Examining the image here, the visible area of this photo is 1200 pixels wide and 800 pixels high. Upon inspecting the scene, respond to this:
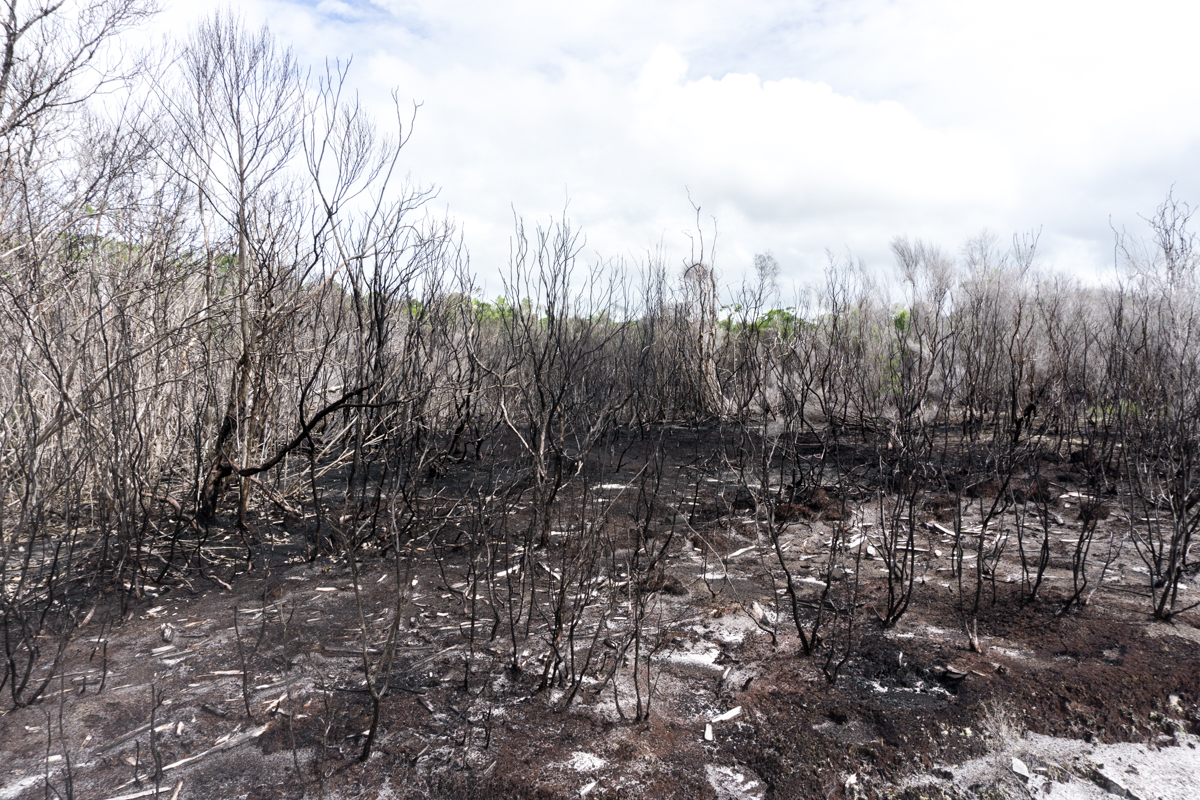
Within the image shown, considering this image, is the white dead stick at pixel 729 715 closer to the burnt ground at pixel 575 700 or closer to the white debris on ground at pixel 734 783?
the burnt ground at pixel 575 700

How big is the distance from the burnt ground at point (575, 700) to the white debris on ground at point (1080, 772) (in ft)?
0.20

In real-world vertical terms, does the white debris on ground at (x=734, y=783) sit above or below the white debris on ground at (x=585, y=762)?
below

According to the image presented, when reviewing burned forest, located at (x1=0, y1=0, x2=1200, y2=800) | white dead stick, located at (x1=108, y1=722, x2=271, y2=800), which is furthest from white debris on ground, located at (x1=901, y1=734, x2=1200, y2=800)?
white dead stick, located at (x1=108, y1=722, x2=271, y2=800)

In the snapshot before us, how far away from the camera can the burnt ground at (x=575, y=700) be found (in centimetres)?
245

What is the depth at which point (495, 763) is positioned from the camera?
2.51m

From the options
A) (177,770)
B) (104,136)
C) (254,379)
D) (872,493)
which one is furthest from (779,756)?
(104,136)

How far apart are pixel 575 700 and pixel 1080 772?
6.44ft

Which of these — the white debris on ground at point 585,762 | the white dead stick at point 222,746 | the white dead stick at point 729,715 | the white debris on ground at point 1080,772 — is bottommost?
the white debris on ground at point 1080,772

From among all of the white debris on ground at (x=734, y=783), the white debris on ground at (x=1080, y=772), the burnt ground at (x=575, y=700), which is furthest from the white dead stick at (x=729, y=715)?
the white debris on ground at (x=1080, y=772)

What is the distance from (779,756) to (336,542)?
347cm

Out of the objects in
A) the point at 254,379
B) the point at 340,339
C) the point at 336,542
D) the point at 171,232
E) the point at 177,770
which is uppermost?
the point at 171,232

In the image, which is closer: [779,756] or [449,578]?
[779,756]

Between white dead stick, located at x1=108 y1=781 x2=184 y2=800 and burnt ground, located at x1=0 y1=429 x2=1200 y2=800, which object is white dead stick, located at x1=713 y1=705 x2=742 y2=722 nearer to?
burnt ground, located at x1=0 y1=429 x2=1200 y2=800

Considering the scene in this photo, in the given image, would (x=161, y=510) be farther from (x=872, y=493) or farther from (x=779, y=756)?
(x=872, y=493)
